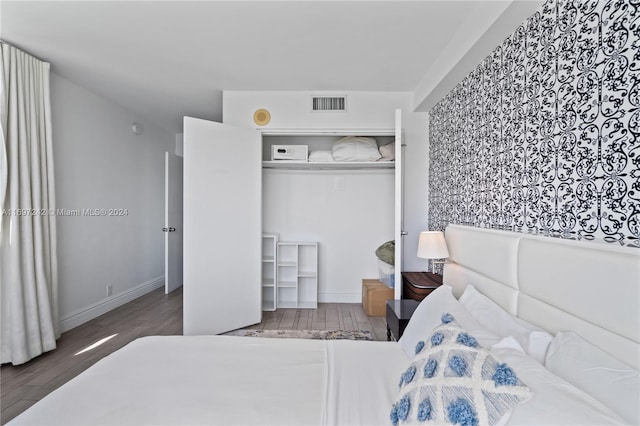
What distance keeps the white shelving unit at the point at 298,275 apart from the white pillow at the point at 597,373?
2.86 m

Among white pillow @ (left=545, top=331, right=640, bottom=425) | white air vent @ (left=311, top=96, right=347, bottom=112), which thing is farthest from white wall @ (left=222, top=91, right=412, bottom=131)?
white pillow @ (left=545, top=331, right=640, bottom=425)

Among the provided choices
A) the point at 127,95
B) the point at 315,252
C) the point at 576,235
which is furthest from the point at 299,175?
the point at 576,235

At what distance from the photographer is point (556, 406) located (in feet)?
2.31

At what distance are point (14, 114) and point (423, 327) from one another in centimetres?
332

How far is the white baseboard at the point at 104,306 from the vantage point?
2.97 metres

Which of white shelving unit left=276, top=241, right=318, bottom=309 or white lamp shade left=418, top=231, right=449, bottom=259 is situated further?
white shelving unit left=276, top=241, right=318, bottom=309

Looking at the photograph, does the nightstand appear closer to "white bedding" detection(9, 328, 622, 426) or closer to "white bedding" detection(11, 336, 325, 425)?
"white bedding" detection(9, 328, 622, 426)

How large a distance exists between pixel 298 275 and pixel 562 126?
2.96 meters

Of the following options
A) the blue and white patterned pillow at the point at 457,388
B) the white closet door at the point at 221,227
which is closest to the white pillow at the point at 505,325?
the blue and white patterned pillow at the point at 457,388

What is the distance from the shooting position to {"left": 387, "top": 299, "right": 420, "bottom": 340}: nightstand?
1972mm

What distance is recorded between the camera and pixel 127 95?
134 inches

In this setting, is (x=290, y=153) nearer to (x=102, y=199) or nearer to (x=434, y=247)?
(x=434, y=247)

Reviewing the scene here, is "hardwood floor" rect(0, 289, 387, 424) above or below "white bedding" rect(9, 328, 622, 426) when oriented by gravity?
below

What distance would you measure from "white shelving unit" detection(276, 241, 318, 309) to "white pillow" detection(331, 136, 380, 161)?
116 cm
